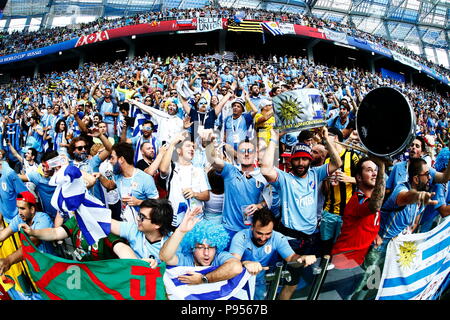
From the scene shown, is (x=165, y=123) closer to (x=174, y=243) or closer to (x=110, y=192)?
(x=110, y=192)

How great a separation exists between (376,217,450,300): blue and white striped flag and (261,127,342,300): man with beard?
2.23ft

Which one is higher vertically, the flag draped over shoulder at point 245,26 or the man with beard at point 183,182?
the flag draped over shoulder at point 245,26

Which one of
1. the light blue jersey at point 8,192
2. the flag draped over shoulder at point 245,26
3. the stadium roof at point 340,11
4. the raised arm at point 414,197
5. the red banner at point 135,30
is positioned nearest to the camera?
the raised arm at point 414,197

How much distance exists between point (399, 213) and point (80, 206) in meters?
2.95

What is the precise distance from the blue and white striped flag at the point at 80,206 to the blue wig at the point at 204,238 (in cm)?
74

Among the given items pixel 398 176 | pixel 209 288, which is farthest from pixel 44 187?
pixel 398 176

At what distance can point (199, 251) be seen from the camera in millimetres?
2865

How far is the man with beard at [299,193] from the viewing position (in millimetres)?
3258

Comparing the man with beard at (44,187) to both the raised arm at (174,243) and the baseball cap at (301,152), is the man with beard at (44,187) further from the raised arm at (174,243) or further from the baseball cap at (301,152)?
the baseball cap at (301,152)

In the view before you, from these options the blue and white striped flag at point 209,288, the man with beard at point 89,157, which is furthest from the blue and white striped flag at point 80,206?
the man with beard at point 89,157

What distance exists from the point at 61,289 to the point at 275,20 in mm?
26020

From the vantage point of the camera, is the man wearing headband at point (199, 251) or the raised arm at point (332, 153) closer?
the man wearing headband at point (199, 251)

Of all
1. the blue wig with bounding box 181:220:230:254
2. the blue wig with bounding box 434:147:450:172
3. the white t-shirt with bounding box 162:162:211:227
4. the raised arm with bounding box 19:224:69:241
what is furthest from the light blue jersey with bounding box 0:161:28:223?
the blue wig with bounding box 434:147:450:172

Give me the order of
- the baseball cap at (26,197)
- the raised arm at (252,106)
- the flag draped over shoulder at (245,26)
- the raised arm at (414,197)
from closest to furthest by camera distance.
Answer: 1. the raised arm at (414,197)
2. the baseball cap at (26,197)
3. the raised arm at (252,106)
4. the flag draped over shoulder at (245,26)
